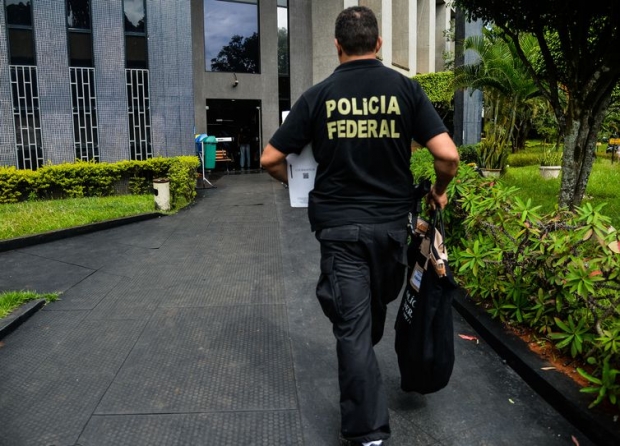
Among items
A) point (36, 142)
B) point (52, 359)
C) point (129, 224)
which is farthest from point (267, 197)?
point (52, 359)

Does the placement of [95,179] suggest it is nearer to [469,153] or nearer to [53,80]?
[53,80]

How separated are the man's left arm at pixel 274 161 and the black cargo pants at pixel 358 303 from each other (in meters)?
0.40

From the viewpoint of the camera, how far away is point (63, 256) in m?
6.96

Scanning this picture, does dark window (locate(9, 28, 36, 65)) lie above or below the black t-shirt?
above

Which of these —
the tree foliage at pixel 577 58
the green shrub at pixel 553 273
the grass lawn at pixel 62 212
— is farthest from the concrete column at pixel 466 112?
the green shrub at pixel 553 273

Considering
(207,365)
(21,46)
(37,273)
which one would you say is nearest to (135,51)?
(21,46)

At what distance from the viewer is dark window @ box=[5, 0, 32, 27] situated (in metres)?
12.0

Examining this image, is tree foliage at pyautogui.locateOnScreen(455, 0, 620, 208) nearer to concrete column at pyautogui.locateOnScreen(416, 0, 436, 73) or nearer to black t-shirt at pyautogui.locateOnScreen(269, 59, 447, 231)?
black t-shirt at pyautogui.locateOnScreen(269, 59, 447, 231)

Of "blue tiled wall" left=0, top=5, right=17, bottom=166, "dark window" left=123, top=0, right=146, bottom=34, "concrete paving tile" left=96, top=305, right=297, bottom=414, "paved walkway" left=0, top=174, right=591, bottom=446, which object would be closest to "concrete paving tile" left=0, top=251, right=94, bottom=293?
"paved walkway" left=0, top=174, right=591, bottom=446

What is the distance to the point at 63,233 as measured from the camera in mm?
8023

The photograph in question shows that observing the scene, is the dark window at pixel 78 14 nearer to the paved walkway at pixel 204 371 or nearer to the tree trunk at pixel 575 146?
the paved walkway at pixel 204 371

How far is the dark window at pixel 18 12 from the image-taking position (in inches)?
471

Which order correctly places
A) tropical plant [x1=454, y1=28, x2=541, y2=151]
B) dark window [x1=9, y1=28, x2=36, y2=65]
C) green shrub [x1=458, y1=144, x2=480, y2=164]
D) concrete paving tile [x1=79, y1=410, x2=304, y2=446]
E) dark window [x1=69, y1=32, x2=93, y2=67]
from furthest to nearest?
green shrub [x1=458, y1=144, x2=480, y2=164], dark window [x1=69, y1=32, x2=93, y2=67], tropical plant [x1=454, y1=28, x2=541, y2=151], dark window [x1=9, y1=28, x2=36, y2=65], concrete paving tile [x1=79, y1=410, x2=304, y2=446]

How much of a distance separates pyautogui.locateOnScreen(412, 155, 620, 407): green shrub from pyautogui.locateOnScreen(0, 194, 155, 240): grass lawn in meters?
6.17
